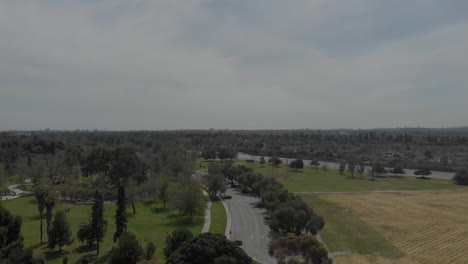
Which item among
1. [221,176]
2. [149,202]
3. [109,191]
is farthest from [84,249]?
[221,176]

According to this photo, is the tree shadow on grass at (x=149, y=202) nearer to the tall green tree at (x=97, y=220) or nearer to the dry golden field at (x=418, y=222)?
the tall green tree at (x=97, y=220)

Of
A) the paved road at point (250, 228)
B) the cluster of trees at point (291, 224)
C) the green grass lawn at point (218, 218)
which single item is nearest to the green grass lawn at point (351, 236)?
the cluster of trees at point (291, 224)

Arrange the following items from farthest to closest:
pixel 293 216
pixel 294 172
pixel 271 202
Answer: pixel 294 172 < pixel 271 202 < pixel 293 216

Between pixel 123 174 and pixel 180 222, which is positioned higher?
pixel 123 174

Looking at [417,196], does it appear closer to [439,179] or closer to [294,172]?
[439,179]

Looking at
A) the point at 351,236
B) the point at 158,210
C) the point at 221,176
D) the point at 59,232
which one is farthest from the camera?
the point at 221,176

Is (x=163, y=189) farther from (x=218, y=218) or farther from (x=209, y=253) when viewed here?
(x=209, y=253)

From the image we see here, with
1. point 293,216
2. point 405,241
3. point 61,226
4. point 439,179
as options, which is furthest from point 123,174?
point 439,179
